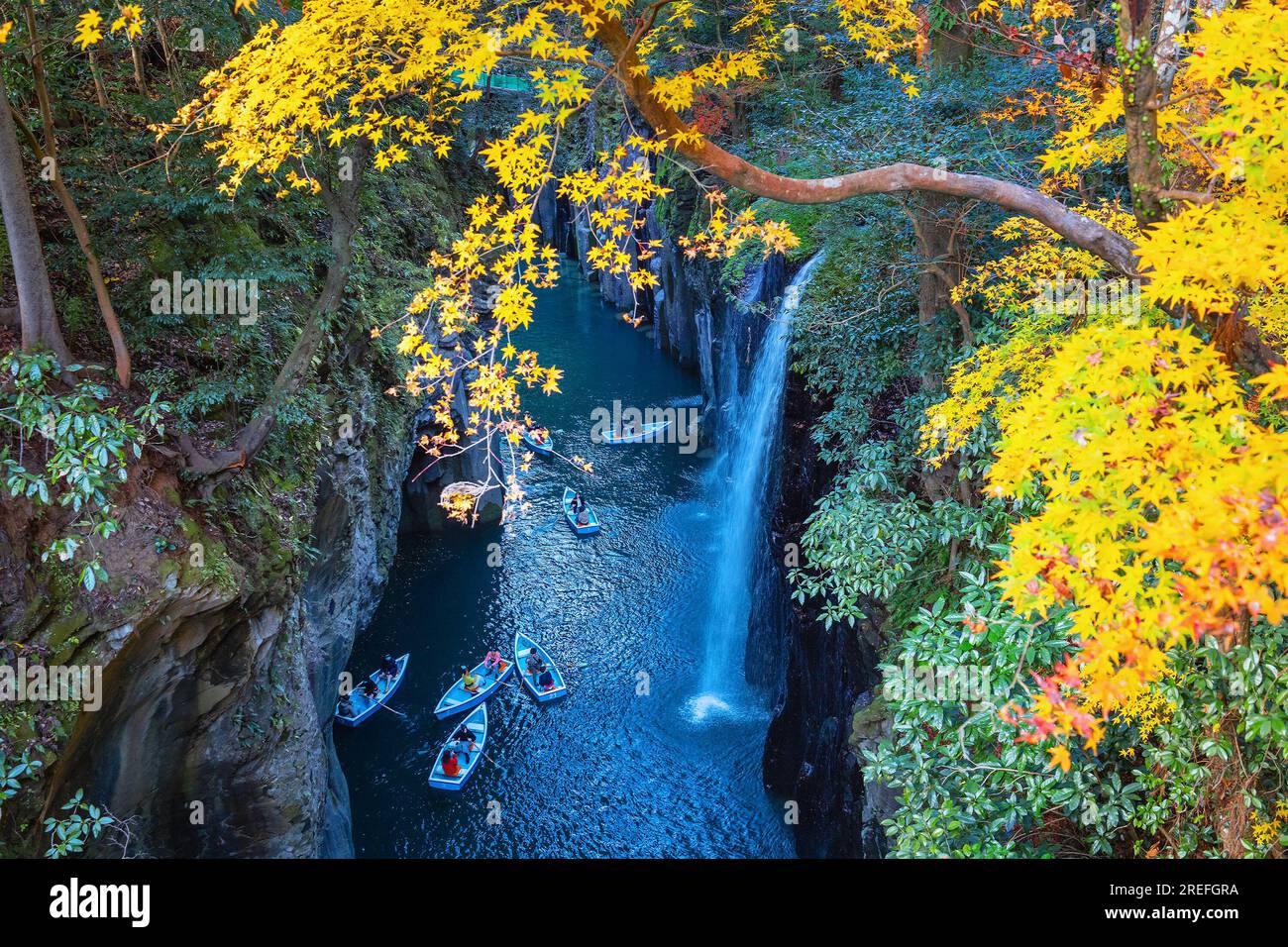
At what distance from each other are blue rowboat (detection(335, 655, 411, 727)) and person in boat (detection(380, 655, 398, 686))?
0.18 ft

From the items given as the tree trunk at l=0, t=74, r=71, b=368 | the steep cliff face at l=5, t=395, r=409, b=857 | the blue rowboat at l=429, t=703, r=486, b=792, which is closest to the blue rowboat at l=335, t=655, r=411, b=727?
the blue rowboat at l=429, t=703, r=486, b=792

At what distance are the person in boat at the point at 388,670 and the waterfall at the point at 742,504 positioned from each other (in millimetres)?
6117

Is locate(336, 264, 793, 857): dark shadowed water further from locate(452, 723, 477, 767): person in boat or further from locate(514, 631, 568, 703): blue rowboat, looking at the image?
locate(452, 723, 477, 767): person in boat

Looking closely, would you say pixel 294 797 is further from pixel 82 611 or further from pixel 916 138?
pixel 916 138

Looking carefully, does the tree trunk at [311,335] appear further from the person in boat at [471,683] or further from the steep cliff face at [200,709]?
the person in boat at [471,683]

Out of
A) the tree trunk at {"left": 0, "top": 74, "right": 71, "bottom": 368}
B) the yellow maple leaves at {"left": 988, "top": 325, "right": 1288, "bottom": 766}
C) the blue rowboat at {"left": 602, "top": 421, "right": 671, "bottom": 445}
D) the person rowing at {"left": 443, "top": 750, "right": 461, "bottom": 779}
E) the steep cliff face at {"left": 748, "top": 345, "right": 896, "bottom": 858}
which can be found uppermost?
the tree trunk at {"left": 0, "top": 74, "right": 71, "bottom": 368}

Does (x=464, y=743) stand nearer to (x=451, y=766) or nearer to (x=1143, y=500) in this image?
(x=451, y=766)

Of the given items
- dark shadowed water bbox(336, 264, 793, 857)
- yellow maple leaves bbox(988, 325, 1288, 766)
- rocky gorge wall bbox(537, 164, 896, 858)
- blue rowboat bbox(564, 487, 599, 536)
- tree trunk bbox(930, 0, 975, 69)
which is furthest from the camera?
blue rowboat bbox(564, 487, 599, 536)

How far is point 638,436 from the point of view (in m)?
24.6

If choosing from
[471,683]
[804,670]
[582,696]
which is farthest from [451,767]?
[804,670]

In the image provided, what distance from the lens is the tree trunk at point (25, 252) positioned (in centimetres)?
690

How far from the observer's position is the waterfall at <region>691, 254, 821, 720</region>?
44.1ft

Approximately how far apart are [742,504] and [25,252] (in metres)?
12.0
